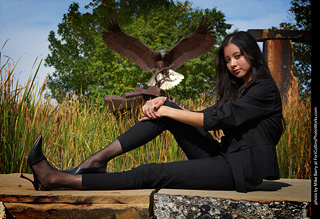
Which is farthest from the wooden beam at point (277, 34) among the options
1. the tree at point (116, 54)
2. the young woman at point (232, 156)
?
the tree at point (116, 54)

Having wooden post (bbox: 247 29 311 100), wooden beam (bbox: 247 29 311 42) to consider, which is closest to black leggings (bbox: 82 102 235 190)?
wooden post (bbox: 247 29 311 100)

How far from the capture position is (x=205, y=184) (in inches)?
75.9

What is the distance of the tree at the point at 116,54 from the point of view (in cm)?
1536

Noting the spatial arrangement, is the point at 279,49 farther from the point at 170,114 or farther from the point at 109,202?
the point at 109,202

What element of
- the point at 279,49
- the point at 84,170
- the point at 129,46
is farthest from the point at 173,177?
the point at 129,46

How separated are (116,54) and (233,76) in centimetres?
1406

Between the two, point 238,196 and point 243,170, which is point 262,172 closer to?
point 243,170

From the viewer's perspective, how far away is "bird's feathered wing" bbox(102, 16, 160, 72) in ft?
26.9

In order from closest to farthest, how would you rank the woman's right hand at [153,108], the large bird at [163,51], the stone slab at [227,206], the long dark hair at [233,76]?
the stone slab at [227,206] → the long dark hair at [233,76] → the woman's right hand at [153,108] → the large bird at [163,51]

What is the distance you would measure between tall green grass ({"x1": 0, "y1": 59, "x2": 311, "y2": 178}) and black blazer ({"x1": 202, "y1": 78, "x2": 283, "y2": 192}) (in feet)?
7.08

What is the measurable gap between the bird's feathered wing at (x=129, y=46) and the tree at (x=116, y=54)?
18.7 ft

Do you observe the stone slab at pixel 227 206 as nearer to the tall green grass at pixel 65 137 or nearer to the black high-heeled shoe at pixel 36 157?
the black high-heeled shoe at pixel 36 157

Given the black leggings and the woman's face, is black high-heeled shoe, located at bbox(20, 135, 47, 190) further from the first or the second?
the woman's face

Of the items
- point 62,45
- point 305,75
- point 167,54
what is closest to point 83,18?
point 62,45
